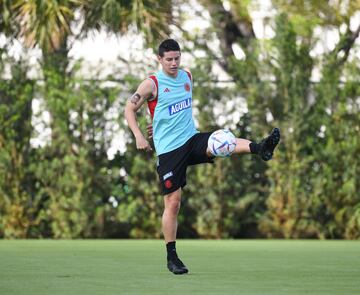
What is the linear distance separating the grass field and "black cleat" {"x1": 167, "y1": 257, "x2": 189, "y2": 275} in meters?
0.08

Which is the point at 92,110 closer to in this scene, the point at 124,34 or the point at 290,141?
the point at 124,34

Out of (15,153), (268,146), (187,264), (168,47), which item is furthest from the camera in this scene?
(15,153)

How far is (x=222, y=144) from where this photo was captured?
899cm

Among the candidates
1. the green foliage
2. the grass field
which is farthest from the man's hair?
the green foliage

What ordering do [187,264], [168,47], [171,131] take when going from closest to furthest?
[168,47] → [171,131] → [187,264]

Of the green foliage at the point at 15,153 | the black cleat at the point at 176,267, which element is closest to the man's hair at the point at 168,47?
the black cleat at the point at 176,267

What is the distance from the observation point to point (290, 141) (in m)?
16.7

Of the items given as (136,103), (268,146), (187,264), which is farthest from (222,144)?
(187,264)

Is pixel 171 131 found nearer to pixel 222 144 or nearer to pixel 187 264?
pixel 222 144

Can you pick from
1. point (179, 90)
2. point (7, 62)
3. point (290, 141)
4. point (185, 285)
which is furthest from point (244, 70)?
point (185, 285)

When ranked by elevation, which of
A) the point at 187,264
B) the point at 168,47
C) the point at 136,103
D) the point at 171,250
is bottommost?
the point at 187,264

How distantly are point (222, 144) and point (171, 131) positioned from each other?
485 millimetres

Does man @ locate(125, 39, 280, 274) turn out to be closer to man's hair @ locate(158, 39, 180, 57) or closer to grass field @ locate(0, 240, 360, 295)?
man's hair @ locate(158, 39, 180, 57)

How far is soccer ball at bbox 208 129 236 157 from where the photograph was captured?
898cm
